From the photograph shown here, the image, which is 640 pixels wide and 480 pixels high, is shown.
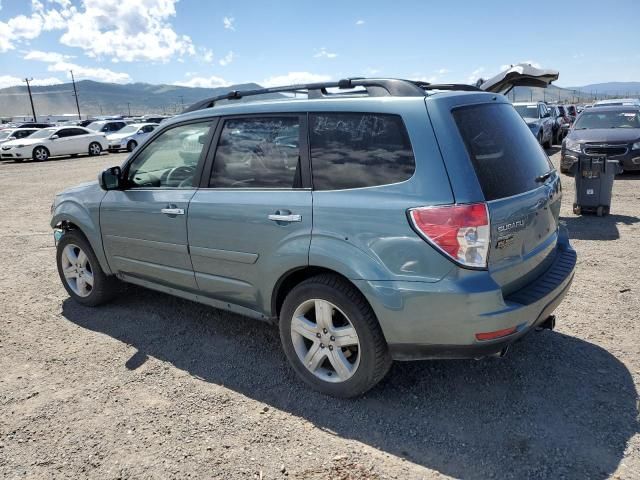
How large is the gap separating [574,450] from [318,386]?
1.47 metres

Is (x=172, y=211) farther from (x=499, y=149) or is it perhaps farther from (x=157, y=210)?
(x=499, y=149)

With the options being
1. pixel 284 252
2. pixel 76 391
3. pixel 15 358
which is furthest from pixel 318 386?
pixel 15 358

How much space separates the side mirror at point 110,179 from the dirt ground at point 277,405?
3.97 feet

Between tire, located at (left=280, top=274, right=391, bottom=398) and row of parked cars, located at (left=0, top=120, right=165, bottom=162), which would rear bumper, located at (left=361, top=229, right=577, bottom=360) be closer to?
tire, located at (left=280, top=274, right=391, bottom=398)

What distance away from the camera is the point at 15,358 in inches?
156

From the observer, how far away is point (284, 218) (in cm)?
313

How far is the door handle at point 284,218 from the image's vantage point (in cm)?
308

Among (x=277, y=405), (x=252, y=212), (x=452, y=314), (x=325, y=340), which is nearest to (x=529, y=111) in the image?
(x=252, y=212)

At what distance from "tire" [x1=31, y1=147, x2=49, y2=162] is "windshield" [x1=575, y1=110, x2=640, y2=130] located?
70.8ft

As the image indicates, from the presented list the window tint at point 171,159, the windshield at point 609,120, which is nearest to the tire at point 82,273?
the window tint at point 171,159

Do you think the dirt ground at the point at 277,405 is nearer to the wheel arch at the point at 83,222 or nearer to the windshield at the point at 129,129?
the wheel arch at the point at 83,222

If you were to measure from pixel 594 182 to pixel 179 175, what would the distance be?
6.56 m

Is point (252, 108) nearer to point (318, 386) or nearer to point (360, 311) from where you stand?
point (360, 311)

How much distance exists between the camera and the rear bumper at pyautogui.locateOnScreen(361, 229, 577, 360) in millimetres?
2598
